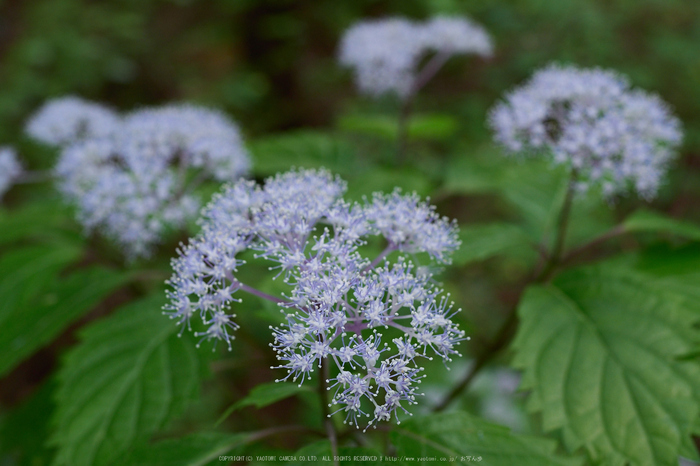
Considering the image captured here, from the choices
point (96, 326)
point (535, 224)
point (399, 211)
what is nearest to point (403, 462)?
point (399, 211)

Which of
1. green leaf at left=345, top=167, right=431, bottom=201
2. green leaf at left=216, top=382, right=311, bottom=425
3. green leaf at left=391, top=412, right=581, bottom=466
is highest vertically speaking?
green leaf at left=345, top=167, right=431, bottom=201

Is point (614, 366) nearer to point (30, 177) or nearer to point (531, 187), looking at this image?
point (531, 187)

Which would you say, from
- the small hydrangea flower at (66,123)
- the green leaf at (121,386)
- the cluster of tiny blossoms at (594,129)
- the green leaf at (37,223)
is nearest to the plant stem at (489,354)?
the cluster of tiny blossoms at (594,129)

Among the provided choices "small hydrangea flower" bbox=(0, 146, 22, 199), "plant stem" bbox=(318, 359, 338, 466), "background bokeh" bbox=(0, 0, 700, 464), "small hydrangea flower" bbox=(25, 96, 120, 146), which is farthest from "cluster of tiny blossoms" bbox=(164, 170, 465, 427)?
"background bokeh" bbox=(0, 0, 700, 464)

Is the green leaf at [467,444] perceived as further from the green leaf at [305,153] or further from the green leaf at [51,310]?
the green leaf at [305,153]

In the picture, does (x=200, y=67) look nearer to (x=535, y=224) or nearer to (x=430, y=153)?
(x=430, y=153)

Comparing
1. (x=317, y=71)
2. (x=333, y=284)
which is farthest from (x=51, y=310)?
(x=317, y=71)

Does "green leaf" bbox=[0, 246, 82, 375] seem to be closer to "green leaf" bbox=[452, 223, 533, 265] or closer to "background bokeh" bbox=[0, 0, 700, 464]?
"green leaf" bbox=[452, 223, 533, 265]
